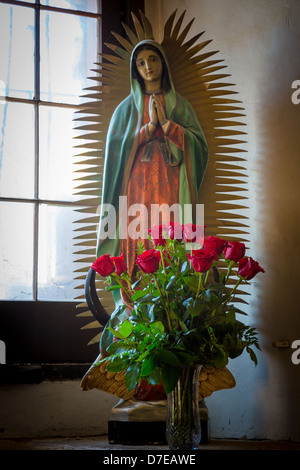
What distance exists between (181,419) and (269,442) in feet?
1.99

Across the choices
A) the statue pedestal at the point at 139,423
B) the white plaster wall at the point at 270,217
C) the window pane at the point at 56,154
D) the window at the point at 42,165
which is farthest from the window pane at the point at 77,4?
the statue pedestal at the point at 139,423

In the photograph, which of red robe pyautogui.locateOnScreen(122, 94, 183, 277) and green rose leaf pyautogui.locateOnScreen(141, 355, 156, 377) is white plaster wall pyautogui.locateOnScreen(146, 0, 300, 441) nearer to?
red robe pyautogui.locateOnScreen(122, 94, 183, 277)

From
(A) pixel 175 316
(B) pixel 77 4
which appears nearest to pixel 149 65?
(B) pixel 77 4

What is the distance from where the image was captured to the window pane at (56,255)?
215cm

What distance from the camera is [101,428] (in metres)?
2.00

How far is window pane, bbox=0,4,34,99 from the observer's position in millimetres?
2213

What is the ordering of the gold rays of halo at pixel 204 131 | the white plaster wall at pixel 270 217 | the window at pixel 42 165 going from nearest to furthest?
the white plaster wall at pixel 270 217 → the gold rays of halo at pixel 204 131 → the window at pixel 42 165

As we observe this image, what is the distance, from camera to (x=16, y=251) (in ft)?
6.95

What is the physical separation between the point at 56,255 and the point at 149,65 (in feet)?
2.26

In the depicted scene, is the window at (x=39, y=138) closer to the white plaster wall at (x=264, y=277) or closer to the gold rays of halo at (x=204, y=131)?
the gold rays of halo at (x=204, y=131)

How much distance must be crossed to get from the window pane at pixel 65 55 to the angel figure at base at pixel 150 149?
436 mm

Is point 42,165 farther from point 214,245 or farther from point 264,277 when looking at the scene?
point 214,245

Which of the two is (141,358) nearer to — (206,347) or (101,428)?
(206,347)
